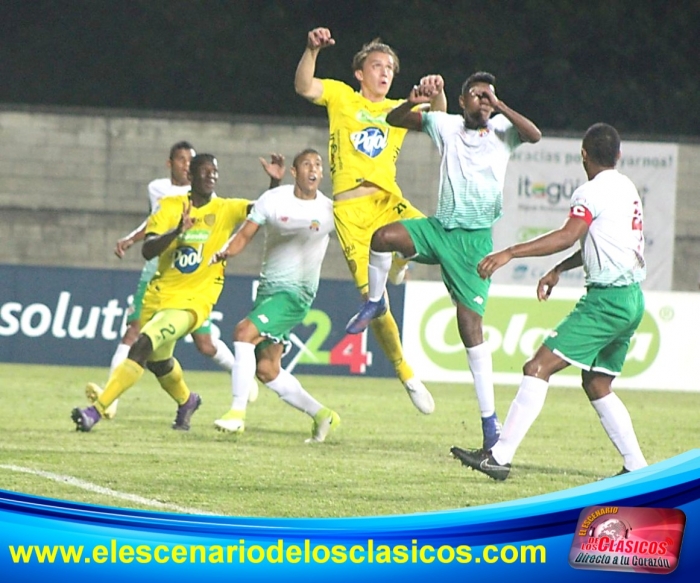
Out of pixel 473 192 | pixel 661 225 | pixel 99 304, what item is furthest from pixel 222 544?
pixel 661 225

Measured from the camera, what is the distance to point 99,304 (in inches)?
563

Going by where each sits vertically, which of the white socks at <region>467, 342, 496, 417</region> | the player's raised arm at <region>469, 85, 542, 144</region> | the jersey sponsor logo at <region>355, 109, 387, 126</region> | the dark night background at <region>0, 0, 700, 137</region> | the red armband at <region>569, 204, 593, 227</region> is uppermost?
the dark night background at <region>0, 0, 700, 137</region>

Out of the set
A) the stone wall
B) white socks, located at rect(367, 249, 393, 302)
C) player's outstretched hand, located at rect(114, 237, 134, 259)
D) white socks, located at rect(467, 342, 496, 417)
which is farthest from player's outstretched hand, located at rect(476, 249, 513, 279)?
the stone wall

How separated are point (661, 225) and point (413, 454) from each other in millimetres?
13907

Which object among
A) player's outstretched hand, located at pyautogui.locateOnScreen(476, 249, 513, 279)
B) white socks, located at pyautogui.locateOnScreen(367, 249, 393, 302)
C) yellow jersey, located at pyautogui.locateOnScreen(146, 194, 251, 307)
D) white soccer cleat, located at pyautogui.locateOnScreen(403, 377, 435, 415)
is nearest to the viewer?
player's outstretched hand, located at pyautogui.locateOnScreen(476, 249, 513, 279)

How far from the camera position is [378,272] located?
755cm

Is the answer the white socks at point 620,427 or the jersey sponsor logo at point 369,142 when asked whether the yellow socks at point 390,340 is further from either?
the white socks at point 620,427

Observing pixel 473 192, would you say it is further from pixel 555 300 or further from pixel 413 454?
pixel 555 300

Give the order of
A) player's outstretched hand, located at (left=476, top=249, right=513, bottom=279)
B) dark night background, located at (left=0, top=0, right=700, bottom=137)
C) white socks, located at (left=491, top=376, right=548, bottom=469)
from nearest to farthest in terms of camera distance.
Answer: player's outstretched hand, located at (left=476, top=249, right=513, bottom=279)
white socks, located at (left=491, top=376, right=548, bottom=469)
dark night background, located at (left=0, top=0, right=700, bottom=137)

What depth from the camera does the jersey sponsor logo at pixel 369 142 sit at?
8.05 meters

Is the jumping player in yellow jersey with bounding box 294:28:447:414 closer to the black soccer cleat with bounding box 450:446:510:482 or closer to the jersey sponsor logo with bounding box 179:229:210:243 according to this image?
the jersey sponsor logo with bounding box 179:229:210:243

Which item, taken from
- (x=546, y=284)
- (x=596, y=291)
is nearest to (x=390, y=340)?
(x=596, y=291)

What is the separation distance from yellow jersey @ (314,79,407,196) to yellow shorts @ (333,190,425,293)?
104mm

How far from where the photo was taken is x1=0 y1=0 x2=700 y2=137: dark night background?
1945 cm
